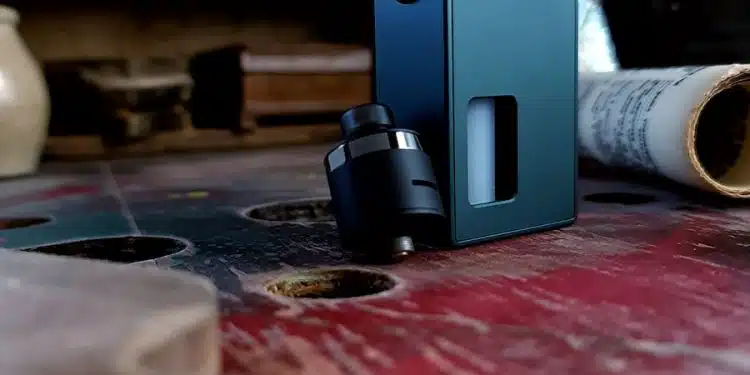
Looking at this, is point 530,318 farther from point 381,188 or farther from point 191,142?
point 191,142

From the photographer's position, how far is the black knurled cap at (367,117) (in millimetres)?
748

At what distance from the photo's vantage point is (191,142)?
2125 millimetres

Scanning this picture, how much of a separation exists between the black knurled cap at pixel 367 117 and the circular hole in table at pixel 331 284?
13 cm

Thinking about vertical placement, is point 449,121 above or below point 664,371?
above

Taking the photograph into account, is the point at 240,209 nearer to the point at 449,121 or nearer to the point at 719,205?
the point at 449,121

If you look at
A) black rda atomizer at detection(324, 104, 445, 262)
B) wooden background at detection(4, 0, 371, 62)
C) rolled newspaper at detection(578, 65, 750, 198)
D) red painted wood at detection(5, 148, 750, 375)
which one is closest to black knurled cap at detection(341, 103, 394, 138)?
black rda atomizer at detection(324, 104, 445, 262)

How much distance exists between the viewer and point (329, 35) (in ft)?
8.34

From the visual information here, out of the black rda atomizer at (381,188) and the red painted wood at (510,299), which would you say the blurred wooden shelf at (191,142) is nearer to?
the red painted wood at (510,299)

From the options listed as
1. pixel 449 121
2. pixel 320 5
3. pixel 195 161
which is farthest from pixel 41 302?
pixel 320 5

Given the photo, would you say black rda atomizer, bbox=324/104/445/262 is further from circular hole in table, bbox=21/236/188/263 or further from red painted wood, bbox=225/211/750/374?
circular hole in table, bbox=21/236/188/263

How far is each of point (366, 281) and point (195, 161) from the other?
3.88 ft

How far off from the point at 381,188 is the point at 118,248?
0.35 meters

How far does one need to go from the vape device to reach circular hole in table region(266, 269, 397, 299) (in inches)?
4.8

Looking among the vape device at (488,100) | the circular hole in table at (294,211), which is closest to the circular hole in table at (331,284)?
the vape device at (488,100)
